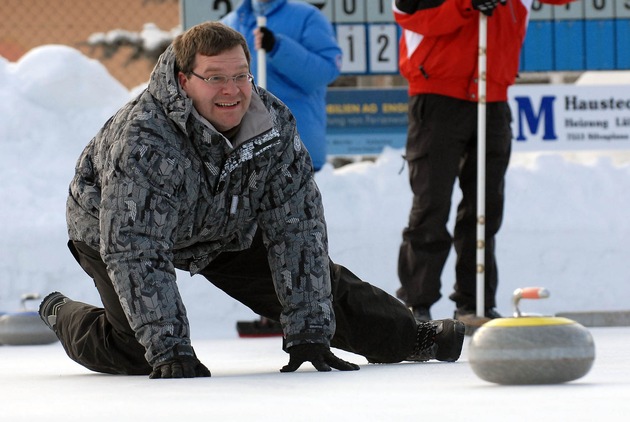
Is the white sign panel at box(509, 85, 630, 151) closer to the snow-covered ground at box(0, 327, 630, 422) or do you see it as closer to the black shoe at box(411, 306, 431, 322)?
the black shoe at box(411, 306, 431, 322)

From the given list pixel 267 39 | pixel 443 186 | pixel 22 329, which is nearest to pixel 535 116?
pixel 267 39

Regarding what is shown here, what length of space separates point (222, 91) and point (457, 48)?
2681 mm

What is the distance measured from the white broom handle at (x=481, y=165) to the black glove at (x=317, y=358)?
243 centimetres

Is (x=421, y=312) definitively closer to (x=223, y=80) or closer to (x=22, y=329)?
(x=22, y=329)

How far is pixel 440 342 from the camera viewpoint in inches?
178

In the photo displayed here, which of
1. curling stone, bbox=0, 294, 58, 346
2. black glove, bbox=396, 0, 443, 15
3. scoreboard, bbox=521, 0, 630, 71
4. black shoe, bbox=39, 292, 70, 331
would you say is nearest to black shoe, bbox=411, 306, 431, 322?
black glove, bbox=396, 0, 443, 15

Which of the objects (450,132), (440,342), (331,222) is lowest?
(331,222)

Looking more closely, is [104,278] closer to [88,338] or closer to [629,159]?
[88,338]

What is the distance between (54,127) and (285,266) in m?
7.17

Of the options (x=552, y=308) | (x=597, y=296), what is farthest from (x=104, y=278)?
(x=597, y=296)

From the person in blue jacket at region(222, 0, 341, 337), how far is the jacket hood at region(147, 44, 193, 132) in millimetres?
3184

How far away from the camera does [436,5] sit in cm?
628

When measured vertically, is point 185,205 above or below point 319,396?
above

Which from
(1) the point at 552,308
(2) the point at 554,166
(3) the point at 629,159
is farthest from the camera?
(3) the point at 629,159
